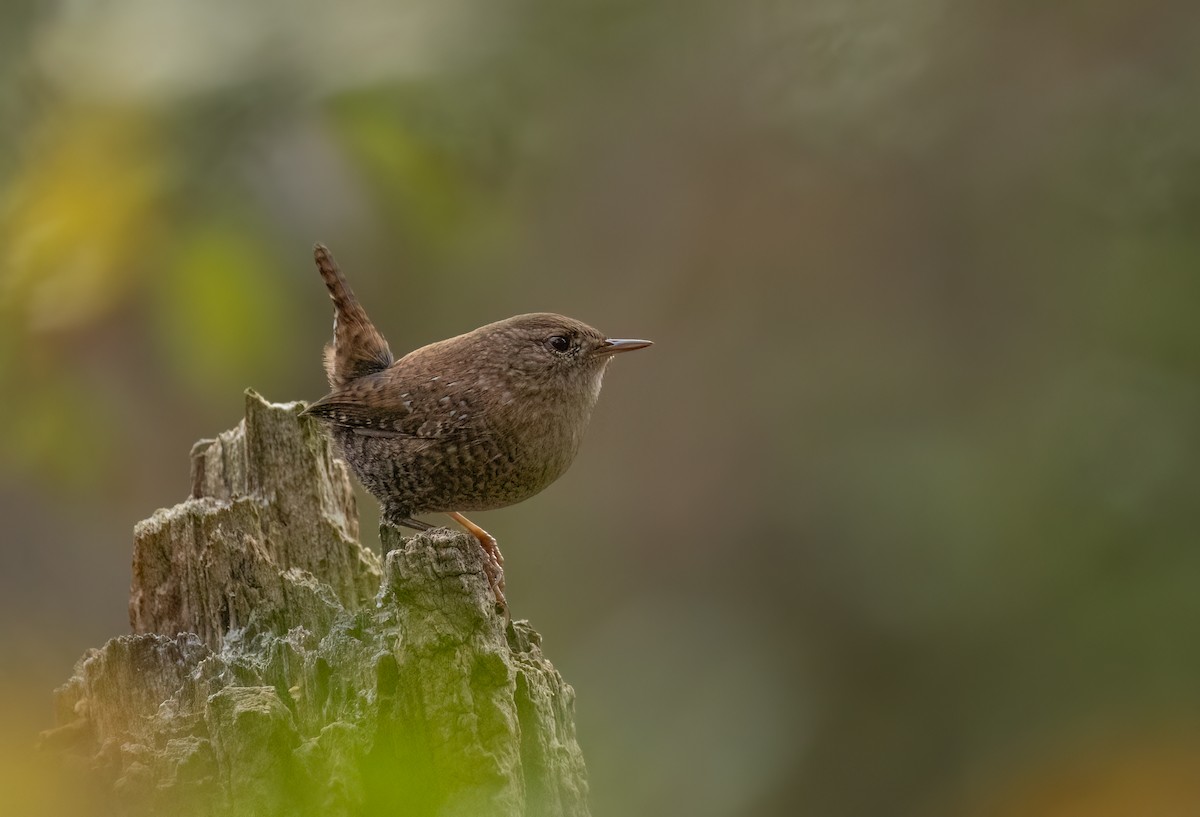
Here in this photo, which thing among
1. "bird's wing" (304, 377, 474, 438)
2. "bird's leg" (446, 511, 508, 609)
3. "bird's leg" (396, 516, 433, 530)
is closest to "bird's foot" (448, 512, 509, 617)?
"bird's leg" (446, 511, 508, 609)

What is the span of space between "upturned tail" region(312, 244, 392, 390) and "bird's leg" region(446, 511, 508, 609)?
22.7 inches

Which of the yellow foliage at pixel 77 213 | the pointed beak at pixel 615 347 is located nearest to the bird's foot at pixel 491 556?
the pointed beak at pixel 615 347

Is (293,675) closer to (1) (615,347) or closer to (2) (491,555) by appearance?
(2) (491,555)

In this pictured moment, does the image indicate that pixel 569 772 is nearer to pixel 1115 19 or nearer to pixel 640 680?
pixel 640 680

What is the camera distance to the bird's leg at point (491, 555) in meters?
3.31

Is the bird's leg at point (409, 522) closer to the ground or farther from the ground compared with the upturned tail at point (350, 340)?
closer to the ground

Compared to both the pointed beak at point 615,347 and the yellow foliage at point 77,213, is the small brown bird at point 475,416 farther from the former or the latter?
the yellow foliage at point 77,213

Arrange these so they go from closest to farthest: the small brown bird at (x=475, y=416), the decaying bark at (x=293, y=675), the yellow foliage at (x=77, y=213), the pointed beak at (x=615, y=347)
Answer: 1. the decaying bark at (x=293, y=675)
2. the yellow foliage at (x=77, y=213)
3. the small brown bird at (x=475, y=416)
4. the pointed beak at (x=615, y=347)

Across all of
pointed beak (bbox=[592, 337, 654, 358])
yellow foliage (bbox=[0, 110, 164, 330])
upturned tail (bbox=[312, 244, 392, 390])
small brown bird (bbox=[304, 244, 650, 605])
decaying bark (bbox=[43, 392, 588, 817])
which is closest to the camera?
decaying bark (bbox=[43, 392, 588, 817])

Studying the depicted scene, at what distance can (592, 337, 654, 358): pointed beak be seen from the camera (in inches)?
137

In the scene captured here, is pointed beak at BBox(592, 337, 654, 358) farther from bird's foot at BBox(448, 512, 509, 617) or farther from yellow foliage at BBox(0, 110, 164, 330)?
yellow foliage at BBox(0, 110, 164, 330)

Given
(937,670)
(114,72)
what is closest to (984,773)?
(937,670)

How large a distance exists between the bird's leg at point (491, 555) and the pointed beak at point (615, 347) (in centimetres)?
69

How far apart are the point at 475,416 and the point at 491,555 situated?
0.57 m
